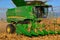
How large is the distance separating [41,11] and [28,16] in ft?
3.39

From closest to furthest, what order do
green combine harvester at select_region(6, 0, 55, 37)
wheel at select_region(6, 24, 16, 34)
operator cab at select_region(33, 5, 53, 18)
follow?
green combine harvester at select_region(6, 0, 55, 37) < operator cab at select_region(33, 5, 53, 18) < wheel at select_region(6, 24, 16, 34)

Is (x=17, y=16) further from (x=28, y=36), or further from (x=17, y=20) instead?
(x=28, y=36)

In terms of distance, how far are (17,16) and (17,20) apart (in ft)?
1.20

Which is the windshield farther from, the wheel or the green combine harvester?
the wheel

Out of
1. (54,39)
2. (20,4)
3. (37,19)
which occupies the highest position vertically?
(20,4)

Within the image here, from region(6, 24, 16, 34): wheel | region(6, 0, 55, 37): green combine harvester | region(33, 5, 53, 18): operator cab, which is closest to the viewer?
region(6, 0, 55, 37): green combine harvester

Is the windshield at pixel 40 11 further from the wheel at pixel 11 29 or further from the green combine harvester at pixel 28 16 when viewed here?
the wheel at pixel 11 29

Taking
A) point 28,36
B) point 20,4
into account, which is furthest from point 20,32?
point 20,4

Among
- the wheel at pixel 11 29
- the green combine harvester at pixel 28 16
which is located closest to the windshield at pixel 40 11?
the green combine harvester at pixel 28 16

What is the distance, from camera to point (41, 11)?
1544 cm

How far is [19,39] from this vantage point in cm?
1241

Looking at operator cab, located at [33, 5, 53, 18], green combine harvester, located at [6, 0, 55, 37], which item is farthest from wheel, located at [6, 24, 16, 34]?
operator cab, located at [33, 5, 53, 18]

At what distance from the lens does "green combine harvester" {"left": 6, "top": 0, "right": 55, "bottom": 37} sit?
13.8 m

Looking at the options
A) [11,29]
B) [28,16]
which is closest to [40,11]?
[28,16]
